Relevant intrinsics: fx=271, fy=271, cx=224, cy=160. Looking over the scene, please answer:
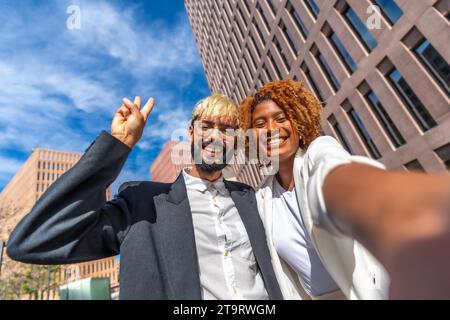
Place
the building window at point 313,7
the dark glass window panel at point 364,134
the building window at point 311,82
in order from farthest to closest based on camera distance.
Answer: the building window at point 311,82 → the building window at point 313,7 → the dark glass window panel at point 364,134

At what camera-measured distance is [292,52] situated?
22250 millimetres

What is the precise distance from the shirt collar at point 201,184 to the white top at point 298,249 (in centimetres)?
59

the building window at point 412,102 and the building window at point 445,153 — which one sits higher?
the building window at point 412,102

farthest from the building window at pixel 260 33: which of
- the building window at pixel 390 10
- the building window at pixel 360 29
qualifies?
the building window at pixel 390 10

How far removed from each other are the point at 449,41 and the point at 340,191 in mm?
14382

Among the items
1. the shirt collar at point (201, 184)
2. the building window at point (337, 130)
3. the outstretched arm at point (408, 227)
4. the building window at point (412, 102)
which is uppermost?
the building window at point (337, 130)

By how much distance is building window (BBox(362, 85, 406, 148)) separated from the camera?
14.4 meters

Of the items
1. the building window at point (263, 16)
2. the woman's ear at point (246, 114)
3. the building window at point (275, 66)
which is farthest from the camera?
the building window at point (263, 16)

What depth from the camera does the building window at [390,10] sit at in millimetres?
13336

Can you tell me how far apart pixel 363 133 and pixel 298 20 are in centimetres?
1074

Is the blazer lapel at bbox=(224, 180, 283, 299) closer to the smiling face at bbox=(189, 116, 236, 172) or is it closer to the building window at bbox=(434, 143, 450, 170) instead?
the smiling face at bbox=(189, 116, 236, 172)

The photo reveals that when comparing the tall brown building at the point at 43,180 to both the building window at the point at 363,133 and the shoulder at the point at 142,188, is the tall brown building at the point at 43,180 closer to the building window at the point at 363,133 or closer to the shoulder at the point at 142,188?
the building window at the point at 363,133

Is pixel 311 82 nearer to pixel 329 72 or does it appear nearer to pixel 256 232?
pixel 329 72
